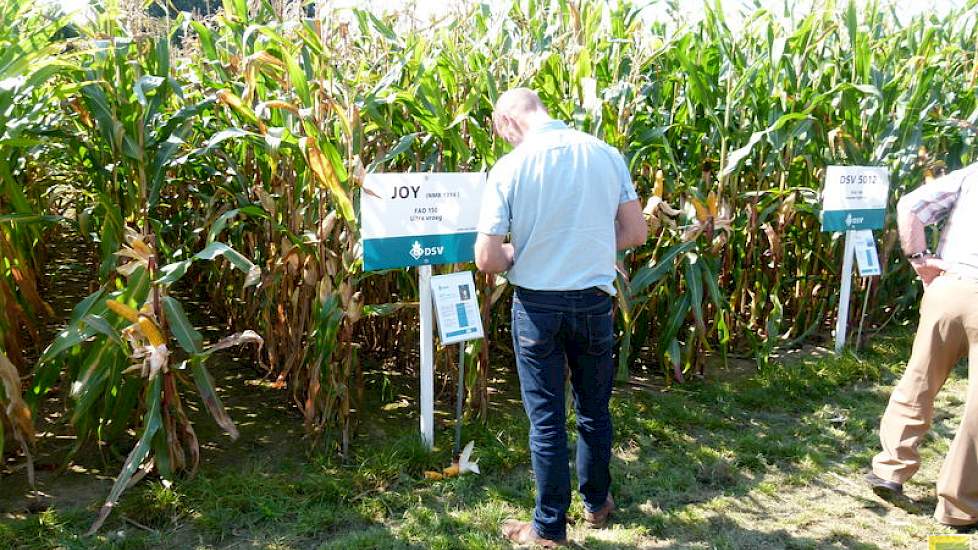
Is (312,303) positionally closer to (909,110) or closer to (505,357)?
(505,357)

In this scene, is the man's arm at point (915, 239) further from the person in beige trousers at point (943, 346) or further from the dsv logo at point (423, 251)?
the dsv logo at point (423, 251)

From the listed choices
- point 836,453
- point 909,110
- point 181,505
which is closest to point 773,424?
point 836,453

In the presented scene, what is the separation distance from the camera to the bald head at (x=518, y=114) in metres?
2.62

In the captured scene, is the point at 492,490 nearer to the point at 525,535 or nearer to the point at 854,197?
the point at 525,535

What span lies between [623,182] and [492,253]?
56 centimetres

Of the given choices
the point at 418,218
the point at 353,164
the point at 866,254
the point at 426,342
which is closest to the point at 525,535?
the point at 426,342

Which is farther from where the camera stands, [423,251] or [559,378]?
[423,251]

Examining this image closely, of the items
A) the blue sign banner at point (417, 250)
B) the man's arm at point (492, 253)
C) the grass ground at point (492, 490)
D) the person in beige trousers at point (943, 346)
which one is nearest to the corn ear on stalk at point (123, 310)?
the grass ground at point (492, 490)

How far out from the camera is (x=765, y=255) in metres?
5.07

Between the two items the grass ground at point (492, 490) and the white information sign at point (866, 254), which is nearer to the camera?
the grass ground at point (492, 490)

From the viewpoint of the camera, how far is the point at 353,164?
10.1ft

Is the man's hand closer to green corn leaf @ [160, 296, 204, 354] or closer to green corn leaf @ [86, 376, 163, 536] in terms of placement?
green corn leaf @ [160, 296, 204, 354]

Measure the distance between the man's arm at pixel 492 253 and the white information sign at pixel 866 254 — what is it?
3.22m

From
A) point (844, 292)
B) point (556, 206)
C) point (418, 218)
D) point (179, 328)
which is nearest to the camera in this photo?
point (556, 206)
